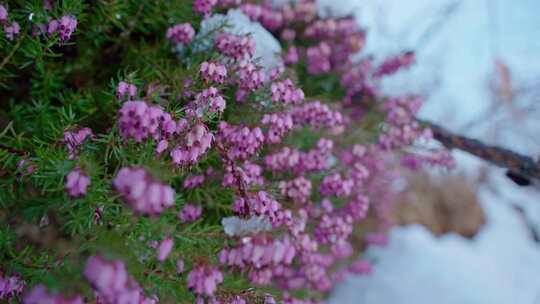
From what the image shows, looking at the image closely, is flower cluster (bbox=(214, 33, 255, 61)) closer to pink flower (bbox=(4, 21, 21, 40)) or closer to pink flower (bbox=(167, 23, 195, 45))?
pink flower (bbox=(167, 23, 195, 45))

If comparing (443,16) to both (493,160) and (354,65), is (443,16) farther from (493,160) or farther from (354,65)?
(493,160)

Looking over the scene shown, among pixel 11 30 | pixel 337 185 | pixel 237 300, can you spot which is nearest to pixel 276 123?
pixel 337 185

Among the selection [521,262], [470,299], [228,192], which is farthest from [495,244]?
[228,192]

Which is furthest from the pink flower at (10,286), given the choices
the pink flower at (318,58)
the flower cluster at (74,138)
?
the pink flower at (318,58)

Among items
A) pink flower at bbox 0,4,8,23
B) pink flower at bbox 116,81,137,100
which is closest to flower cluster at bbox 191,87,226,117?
pink flower at bbox 116,81,137,100

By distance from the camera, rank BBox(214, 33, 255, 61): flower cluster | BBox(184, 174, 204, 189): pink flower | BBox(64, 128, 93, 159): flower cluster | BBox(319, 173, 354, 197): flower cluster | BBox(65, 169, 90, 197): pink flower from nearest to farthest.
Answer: BBox(65, 169, 90, 197): pink flower < BBox(64, 128, 93, 159): flower cluster < BBox(214, 33, 255, 61): flower cluster < BBox(184, 174, 204, 189): pink flower < BBox(319, 173, 354, 197): flower cluster

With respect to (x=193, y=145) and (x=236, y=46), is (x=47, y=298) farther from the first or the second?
(x=236, y=46)

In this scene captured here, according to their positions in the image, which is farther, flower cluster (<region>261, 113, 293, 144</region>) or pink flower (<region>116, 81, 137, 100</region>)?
flower cluster (<region>261, 113, 293, 144</region>)
